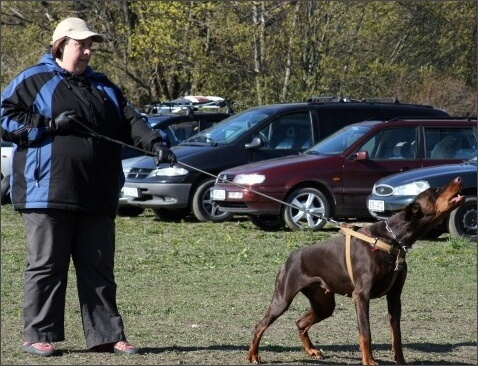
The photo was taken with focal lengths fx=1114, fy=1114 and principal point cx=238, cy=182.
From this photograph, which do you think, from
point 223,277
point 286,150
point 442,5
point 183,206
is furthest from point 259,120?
Result: point 442,5

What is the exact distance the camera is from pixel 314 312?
7.46 m

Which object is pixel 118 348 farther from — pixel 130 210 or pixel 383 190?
pixel 130 210

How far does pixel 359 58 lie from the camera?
97.8 feet

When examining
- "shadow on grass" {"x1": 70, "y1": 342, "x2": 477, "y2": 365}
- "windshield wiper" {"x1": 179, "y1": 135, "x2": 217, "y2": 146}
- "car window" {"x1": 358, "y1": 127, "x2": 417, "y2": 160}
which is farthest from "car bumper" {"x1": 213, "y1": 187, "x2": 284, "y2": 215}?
"shadow on grass" {"x1": 70, "y1": 342, "x2": 477, "y2": 365}

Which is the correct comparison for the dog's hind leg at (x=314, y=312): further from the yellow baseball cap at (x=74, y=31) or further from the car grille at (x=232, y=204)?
the car grille at (x=232, y=204)

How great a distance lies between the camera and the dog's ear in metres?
6.89

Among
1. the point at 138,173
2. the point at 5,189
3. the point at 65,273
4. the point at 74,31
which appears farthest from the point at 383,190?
the point at 5,189

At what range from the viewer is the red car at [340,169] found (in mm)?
16562

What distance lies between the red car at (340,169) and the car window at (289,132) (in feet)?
3.16

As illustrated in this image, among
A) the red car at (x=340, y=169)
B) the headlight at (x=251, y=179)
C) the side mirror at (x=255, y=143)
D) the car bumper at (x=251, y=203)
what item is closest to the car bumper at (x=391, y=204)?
the red car at (x=340, y=169)

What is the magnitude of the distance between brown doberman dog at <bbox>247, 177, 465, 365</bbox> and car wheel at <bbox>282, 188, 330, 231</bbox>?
9251mm

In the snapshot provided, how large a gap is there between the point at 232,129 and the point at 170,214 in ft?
6.13

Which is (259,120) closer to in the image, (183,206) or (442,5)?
(183,206)

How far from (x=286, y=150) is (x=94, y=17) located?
15.6 m
